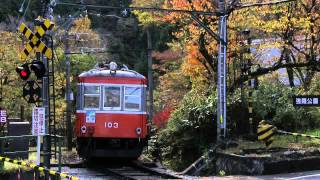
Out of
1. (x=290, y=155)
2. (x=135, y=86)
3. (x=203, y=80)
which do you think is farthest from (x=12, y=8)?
(x=290, y=155)

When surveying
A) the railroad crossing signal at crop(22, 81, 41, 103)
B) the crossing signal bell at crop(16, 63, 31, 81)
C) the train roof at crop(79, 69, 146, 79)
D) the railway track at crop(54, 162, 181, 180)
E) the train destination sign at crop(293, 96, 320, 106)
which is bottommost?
the railway track at crop(54, 162, 181, 180)

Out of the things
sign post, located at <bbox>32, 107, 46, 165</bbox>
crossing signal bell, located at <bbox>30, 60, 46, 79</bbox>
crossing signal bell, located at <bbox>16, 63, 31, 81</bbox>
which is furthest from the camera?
crossing signal bell, located at <bbox>16, 63, 31, 81</bbox>

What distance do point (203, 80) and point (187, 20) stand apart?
149 inches

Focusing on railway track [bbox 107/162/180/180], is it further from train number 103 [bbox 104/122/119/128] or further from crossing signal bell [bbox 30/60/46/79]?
crossing signal bell [bbox 30/60/46/79]

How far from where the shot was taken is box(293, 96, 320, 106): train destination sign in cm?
1433

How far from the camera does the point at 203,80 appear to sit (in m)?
24.5

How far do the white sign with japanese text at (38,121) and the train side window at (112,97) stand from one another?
6.18 m

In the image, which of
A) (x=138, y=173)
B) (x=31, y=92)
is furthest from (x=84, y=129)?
(x=31, y=92)

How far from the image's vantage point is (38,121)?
11.7 meters

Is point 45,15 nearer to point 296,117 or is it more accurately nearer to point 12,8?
point 296,117

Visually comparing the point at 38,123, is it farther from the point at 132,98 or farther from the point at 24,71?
the point at 132,98

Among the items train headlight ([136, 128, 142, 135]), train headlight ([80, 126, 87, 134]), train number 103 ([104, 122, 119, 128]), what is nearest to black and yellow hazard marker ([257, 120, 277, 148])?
train headlight ([136, 128, 142, 135])

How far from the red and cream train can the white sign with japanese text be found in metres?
5.86

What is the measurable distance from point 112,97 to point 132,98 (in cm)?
74
